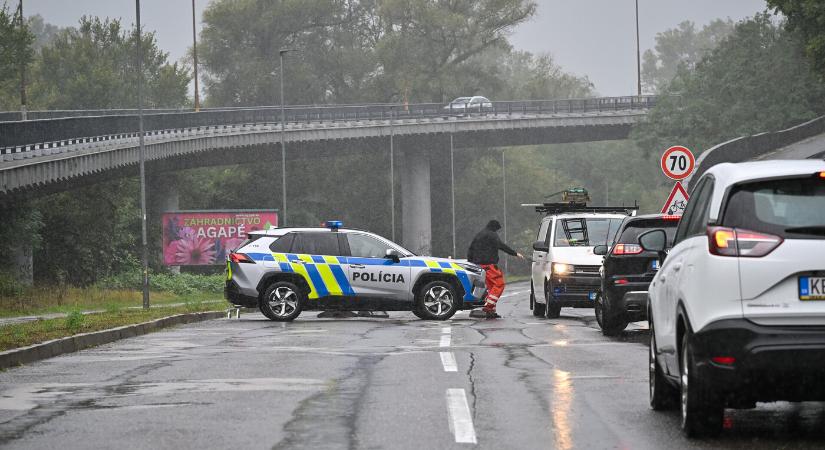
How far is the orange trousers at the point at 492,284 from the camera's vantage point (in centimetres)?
2575

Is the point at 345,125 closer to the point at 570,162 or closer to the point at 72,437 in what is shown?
the point at 570,162

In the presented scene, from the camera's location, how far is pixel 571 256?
2453cm

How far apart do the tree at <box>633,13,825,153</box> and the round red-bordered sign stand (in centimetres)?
4391

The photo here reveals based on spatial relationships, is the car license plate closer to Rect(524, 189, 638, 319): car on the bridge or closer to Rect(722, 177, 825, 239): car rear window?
Rect(722, 177, 825, 239): car rear window

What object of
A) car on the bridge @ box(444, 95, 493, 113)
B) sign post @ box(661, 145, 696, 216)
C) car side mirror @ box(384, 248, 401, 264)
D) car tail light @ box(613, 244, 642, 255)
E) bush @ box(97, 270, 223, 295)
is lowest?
bush @ box(97, 270, 223, 295)

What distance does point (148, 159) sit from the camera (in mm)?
64438

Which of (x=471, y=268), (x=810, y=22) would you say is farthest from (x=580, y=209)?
(x=810, y=22)

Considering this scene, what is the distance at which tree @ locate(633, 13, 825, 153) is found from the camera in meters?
68.7

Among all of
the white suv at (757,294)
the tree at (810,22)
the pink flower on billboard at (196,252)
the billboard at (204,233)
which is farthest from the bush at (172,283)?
the white suv at (757,294)

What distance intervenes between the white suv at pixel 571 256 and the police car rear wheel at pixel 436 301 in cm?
171

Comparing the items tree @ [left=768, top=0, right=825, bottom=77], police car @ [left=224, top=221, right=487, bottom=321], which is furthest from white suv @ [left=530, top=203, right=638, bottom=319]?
tree @ [left=768, top=0, right=825, bottom=77]

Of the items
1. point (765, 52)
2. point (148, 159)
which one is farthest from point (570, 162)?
point (148, 159)

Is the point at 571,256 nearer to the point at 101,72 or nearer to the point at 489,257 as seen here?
the point at 489,257

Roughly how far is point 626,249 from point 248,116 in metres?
60.2
